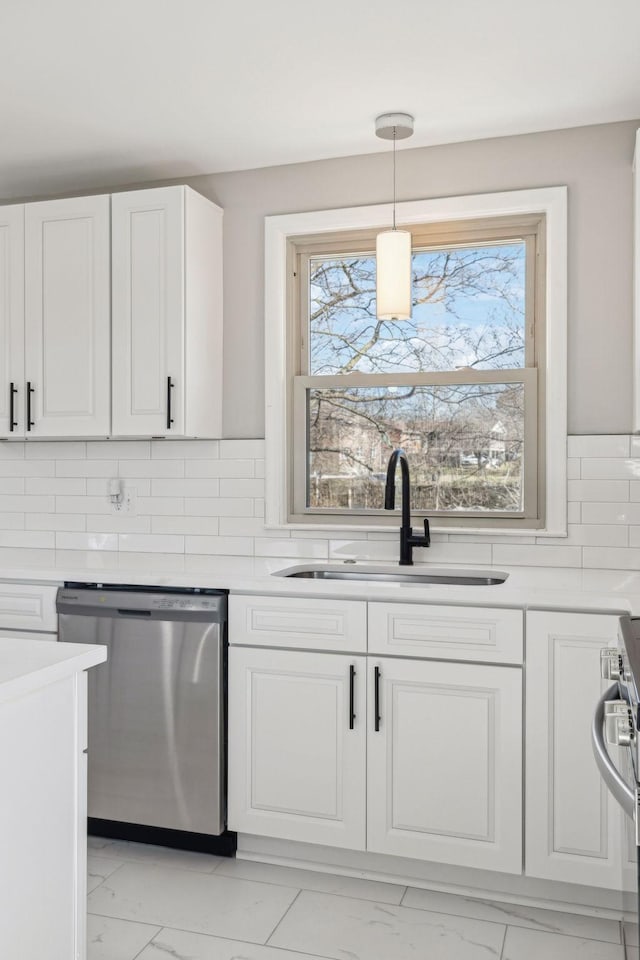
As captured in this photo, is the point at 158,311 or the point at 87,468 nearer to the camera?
the point at 158,311

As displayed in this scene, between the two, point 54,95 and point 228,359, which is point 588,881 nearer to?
point 228,359

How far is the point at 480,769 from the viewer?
2.45m

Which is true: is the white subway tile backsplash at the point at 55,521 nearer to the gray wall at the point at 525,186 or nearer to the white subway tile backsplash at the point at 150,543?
the white subway tile backsplash at the point at 150,543

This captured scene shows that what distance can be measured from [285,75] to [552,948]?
8.79 ft

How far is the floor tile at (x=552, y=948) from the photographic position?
7.29 feet

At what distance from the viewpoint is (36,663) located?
1570mm

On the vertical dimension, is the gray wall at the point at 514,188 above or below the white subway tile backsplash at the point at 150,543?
above

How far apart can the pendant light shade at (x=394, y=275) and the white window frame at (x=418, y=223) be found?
1.15ft

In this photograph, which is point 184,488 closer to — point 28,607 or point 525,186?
point 28,607

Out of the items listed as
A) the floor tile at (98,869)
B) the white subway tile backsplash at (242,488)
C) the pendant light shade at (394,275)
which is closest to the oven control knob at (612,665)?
the pendant light shade at (394,275)

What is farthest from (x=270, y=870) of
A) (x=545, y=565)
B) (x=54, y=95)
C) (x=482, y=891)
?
(x=54, y=95)

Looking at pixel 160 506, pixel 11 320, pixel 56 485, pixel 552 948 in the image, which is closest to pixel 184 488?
pixel 160 506

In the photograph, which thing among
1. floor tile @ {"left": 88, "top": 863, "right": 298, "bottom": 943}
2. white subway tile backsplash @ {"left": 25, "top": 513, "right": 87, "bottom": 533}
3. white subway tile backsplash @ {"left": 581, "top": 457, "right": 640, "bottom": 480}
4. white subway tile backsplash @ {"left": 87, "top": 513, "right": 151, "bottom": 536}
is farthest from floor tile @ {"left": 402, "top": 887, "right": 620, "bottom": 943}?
white subway tile backsplash @ {"left": 25, "top": 513, "right": 87, "bottom": 533}

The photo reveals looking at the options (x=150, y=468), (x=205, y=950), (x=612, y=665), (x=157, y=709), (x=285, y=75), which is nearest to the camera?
(x=612, y=665)
